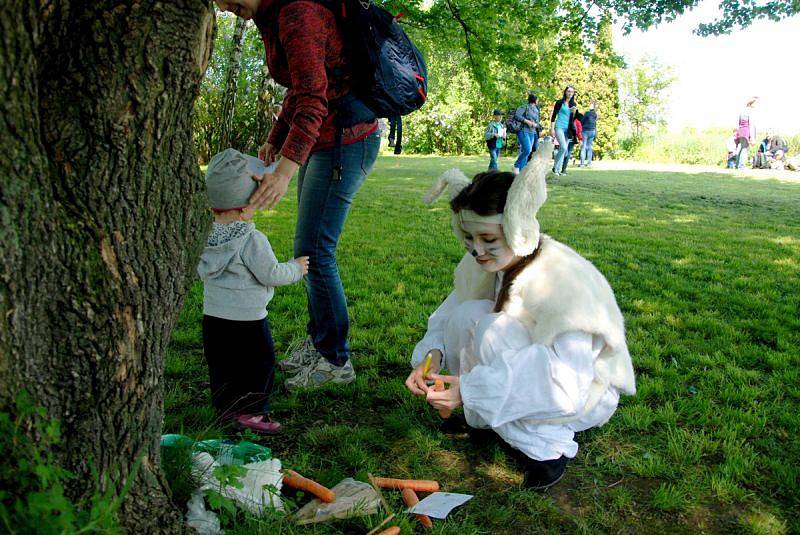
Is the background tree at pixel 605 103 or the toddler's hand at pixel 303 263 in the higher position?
the background tree at pixel 605 103

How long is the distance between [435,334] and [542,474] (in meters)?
0.77

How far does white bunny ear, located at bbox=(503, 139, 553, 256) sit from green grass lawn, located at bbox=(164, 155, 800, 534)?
3.19 ft

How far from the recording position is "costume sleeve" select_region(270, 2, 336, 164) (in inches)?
91.8

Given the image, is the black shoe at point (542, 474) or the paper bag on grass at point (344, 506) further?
the black shoe at point (542, 474)

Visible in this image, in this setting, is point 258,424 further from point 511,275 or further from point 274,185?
point 511,275

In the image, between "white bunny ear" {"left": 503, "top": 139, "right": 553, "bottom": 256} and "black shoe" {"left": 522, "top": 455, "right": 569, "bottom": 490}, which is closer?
"white bunny ear" {"left": 503, "top": 139, "right": 553, "bottom": 256}

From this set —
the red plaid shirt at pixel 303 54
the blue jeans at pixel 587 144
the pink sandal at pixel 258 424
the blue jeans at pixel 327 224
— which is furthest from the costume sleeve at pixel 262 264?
the blue jeans at pixel 587 144

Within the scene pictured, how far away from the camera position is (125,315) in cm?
162

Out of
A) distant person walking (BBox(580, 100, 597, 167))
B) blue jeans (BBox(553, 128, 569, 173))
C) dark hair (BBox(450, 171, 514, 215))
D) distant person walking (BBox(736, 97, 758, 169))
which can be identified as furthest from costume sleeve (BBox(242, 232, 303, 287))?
distant person walking (BBox(736, 97, 758, 169))

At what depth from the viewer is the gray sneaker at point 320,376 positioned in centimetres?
316

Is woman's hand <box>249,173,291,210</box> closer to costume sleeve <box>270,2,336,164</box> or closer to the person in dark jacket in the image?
the person in dark jacket

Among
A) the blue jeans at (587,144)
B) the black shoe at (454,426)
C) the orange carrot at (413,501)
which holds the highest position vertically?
the blue jeans at (587,144)

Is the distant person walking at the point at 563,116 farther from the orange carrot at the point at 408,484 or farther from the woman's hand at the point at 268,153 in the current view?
the orange carrot at the point at 408,484

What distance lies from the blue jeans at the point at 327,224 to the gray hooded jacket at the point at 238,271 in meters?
0.31
